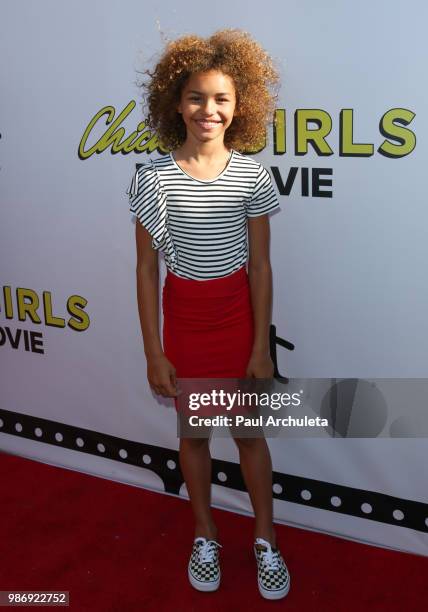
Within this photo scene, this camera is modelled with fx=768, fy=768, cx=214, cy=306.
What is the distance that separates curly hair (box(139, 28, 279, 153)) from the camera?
5.69 ft

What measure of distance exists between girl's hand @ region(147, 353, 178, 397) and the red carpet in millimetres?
532

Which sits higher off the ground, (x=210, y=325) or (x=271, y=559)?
(x=210, y=325)

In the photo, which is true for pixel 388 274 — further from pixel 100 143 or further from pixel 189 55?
pixel 100 143

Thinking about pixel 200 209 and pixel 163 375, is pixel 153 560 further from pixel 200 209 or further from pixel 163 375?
pixel 200 209

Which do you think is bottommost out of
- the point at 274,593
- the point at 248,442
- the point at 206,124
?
the point at 274,593

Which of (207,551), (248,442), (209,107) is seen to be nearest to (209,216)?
(209,107)

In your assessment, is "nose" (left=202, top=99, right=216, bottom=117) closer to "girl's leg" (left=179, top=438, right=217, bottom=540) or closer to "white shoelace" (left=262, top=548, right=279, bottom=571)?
"girl's leg" (left=179, top=438, right=217, bottom=540)

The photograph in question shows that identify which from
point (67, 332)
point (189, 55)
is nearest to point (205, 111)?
point (189, 55)

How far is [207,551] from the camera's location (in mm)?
1982

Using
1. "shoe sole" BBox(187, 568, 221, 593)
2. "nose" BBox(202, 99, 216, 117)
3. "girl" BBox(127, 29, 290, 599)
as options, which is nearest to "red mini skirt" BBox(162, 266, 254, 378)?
"girl" BBox(127, 29, 290, 599)

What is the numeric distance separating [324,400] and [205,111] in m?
0.86

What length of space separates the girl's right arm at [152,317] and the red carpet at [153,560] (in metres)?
0.53

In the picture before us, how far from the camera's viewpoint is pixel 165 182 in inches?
69.7

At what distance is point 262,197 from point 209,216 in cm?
14
